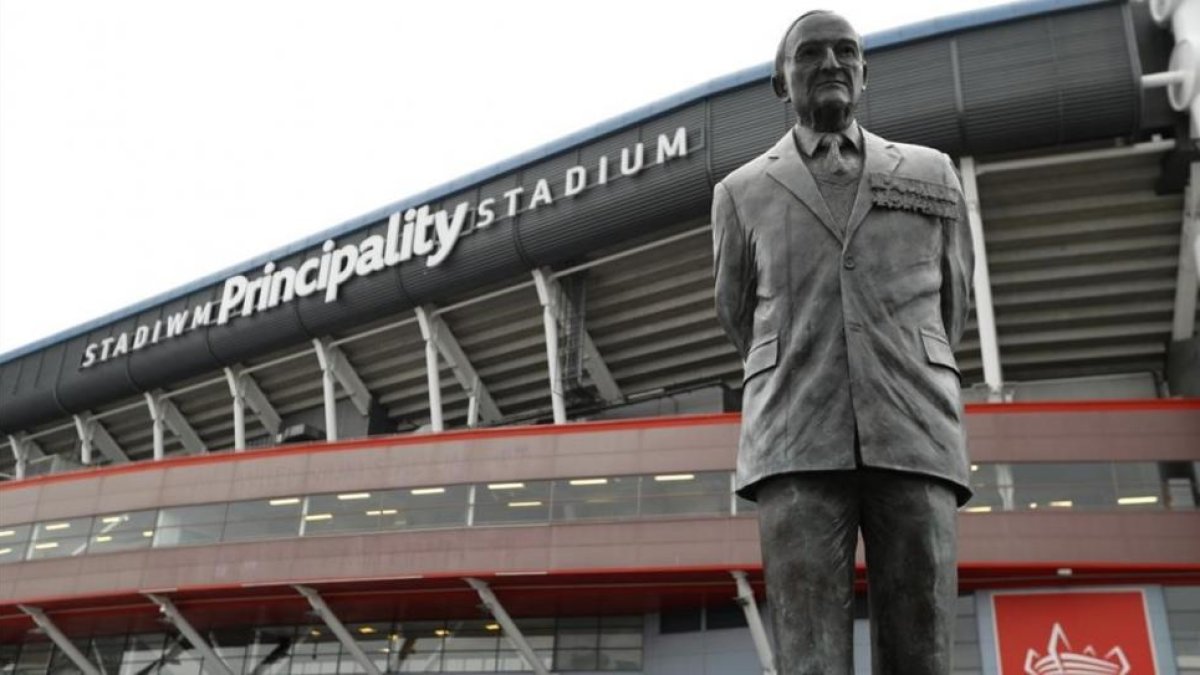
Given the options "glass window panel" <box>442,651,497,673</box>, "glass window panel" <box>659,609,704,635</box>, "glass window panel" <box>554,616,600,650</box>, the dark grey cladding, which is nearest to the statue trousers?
the dark grey cladding

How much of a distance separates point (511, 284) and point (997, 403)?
56.5 ft

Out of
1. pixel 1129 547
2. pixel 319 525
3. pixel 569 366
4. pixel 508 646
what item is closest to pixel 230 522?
pixel 319 525

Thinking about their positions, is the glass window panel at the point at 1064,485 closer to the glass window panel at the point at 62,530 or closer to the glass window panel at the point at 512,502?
the glass window panel at the point at 512,502

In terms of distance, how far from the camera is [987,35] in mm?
30969

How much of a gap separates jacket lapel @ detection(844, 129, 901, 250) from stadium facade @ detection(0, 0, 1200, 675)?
2366 cm

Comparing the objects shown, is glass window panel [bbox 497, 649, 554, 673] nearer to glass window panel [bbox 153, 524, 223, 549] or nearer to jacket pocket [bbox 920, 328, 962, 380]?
glass window panel [bbox 153, 524, 223, 549]

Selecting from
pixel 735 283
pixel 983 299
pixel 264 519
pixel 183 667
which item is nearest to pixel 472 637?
pixel 264 519

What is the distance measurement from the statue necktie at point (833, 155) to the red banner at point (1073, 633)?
2540cm

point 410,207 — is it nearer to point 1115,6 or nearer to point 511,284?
point 511,284

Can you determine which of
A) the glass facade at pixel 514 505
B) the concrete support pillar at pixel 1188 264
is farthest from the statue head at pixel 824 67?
the concrete support pillar at pixel 1188 264

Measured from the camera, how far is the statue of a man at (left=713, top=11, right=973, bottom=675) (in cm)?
397

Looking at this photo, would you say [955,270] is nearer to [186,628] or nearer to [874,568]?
[874,568]

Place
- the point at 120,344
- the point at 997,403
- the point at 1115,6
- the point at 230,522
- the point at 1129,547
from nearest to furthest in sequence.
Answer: the point at 1129,547 → the point at 997,403 → the point at 1115,6 → the point at 230,522 → the point at 120,344

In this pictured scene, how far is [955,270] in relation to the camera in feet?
14.6
